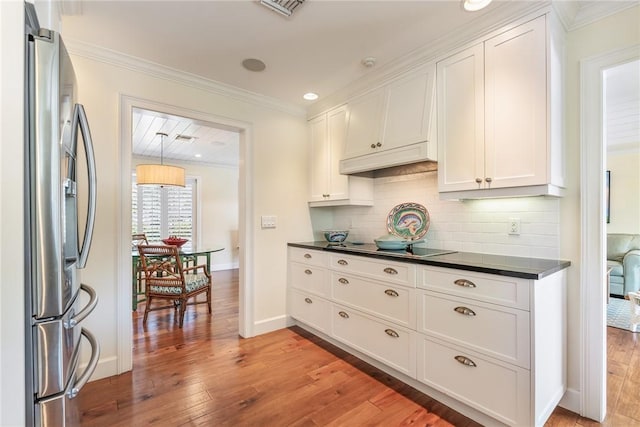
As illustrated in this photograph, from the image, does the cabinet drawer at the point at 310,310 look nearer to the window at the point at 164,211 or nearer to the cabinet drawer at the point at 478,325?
the cabinet drawer at the point at 478,325

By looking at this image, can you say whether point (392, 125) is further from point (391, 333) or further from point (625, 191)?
point (625, 191)

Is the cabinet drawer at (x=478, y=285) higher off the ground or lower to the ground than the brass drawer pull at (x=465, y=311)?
higher

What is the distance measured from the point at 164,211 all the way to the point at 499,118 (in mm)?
6113

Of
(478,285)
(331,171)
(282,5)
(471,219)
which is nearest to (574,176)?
(471,219)

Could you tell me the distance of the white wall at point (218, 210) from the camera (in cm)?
641

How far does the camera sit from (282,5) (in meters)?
1.76

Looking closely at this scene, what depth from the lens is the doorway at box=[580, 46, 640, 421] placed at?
1.71 meters

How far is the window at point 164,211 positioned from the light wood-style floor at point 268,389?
11.6ft

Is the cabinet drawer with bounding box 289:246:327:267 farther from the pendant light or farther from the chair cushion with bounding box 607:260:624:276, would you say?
the chair cushion with bounding box 607:260:624:276

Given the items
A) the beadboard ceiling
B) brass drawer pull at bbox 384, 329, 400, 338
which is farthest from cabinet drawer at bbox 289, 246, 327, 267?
the beadboard ceiling

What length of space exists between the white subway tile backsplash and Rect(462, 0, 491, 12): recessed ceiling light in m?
1.19

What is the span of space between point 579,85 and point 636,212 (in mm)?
4633

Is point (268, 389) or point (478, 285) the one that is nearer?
point (478, 285)

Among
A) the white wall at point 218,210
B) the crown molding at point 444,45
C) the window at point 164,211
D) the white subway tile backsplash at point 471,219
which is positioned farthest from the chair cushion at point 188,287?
the white wall at point 218,210
